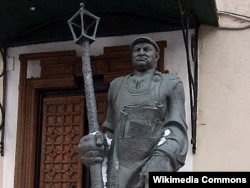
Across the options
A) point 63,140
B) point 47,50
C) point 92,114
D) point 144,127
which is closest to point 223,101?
point 63,140

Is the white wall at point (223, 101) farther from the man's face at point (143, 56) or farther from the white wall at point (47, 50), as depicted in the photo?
the man's face at point (143, 56)

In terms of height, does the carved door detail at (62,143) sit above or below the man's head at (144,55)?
below

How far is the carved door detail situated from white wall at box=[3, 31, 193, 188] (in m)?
0.38

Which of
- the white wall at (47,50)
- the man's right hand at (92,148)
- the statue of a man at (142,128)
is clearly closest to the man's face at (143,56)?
the statue of a man at (142,128)

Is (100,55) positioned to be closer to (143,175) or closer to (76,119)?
(76,119)

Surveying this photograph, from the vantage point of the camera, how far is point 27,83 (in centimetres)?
788

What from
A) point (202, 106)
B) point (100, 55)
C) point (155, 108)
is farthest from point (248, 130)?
point (155, 108)

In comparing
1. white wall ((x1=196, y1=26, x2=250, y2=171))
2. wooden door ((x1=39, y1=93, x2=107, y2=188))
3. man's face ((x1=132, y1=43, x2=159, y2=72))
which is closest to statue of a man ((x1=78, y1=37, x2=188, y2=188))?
man's face ((x1=132, y1=43, x2=159, y2=72))

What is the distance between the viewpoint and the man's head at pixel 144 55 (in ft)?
16.4

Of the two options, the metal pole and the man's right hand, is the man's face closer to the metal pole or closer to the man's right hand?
the metal pole

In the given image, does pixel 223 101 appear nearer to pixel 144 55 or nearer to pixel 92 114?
pixel 144 55

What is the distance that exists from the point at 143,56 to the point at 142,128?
582 millimetres

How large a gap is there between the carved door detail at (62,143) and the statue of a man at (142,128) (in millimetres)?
2553

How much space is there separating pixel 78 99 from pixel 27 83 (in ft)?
2.23
